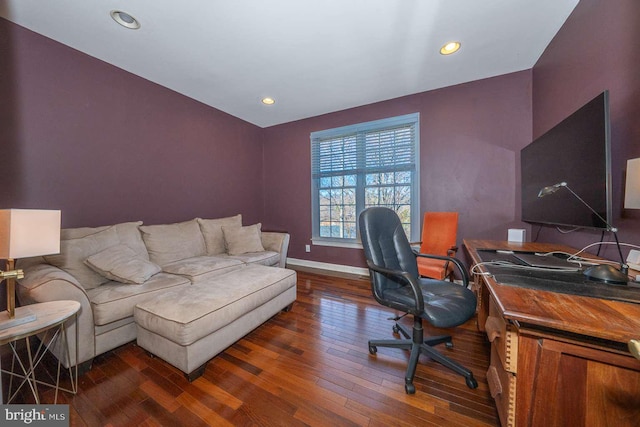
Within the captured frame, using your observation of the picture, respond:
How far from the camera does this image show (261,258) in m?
2.80

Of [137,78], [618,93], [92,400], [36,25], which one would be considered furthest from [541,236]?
[36,25]

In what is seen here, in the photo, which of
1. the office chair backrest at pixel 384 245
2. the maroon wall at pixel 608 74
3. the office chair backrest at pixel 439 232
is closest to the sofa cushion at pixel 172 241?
the office chair backrest at pixel 384 245

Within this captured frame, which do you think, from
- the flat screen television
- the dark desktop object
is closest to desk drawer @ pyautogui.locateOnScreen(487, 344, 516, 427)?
the dark desktop object

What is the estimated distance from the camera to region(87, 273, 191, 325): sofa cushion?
1472 millimetres

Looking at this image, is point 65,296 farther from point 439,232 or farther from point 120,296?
point 439,232

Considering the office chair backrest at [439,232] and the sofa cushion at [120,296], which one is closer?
Answer: the sofa cushion at [120,296]

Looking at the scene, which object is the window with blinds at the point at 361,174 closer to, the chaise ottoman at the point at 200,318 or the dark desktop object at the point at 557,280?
the dark desktop object at the point at 557,280

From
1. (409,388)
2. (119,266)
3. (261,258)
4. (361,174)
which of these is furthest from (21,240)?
(361,174)

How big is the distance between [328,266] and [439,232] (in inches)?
72.4

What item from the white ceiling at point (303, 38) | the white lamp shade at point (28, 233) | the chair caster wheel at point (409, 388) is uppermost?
the white ceiling at point (303, 38)

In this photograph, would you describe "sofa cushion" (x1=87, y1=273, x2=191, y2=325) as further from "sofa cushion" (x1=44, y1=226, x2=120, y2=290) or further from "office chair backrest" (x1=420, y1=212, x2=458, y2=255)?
"office chair backrest" (x1=420, y1=212, x2=458, y2=255)

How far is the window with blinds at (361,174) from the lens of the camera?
10.1 ft

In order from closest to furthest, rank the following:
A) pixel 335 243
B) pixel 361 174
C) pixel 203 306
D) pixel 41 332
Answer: pixel 41 332 → pixel 203 306 → pixel 361 174 → pixel 335 243

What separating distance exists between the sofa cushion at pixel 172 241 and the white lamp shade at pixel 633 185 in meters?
3.43
